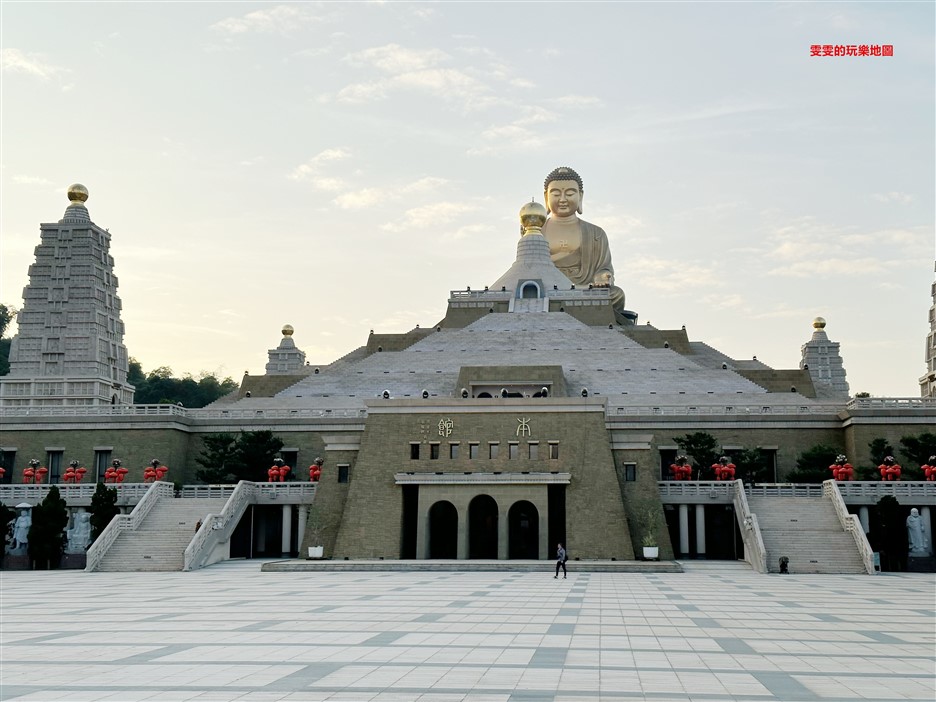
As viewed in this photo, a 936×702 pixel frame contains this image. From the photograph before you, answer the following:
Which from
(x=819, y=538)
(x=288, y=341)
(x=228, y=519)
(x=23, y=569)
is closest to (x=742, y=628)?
(x=819, y=538)

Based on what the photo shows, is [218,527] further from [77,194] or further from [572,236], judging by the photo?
[572,236]

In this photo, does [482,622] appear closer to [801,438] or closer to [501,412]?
[501,412]

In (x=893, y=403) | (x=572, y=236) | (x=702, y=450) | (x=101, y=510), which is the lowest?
(x=101, y=510)

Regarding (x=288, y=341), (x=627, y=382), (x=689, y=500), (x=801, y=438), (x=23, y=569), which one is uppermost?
(x=288, y=341)

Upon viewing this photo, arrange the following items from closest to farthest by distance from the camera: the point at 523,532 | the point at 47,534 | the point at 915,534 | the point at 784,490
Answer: the point at 915,534
the point at 47,534
the point at 784,490
the point at 523,532

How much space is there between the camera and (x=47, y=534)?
40.1 metres

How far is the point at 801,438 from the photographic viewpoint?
50000 millimetres

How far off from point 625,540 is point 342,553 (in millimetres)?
11255

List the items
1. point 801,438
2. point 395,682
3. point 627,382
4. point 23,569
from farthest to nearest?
point 627,382
point 801,438
point 23,569
point 395,682

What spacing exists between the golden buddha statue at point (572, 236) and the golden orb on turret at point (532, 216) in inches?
222

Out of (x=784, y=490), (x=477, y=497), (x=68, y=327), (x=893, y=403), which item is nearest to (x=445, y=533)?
(x=477, y=497)

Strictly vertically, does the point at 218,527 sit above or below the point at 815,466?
below

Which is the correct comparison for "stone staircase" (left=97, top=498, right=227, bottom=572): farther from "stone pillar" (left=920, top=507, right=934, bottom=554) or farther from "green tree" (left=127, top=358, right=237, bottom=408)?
"green tree" (left=127, top=358, right=237, bottom=408)

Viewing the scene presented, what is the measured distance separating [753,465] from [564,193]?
57620 millimetres
